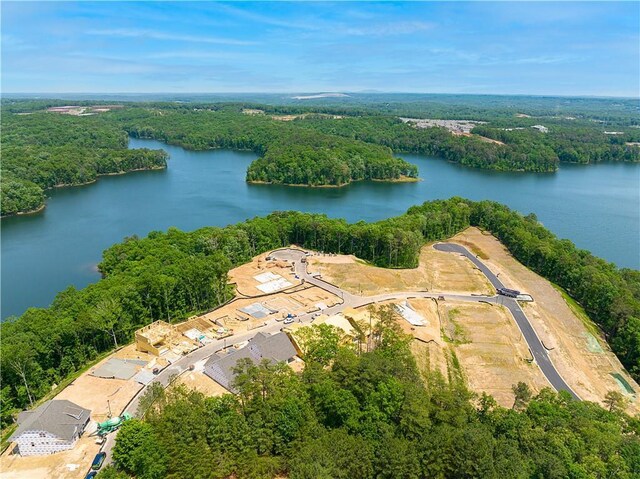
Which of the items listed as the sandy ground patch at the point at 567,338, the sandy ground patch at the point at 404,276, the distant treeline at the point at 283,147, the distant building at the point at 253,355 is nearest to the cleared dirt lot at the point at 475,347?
the sandy ground patch at the point at 567,338

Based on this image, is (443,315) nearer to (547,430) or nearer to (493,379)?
(493,379)

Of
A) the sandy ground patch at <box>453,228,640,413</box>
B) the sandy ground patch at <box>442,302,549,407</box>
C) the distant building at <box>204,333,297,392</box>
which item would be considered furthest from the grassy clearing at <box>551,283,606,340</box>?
the distant building at <box>204,333,297,392</box>

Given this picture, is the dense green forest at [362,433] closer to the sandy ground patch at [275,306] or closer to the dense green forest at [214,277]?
the dense green forest at [214,277]

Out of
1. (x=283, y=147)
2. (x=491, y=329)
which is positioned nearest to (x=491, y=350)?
(x=491, y=329)

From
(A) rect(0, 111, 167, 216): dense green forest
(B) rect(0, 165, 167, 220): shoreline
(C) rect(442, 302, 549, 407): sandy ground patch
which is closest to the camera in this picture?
(C) rect(442, 302, 549, 407): sandy ground patch

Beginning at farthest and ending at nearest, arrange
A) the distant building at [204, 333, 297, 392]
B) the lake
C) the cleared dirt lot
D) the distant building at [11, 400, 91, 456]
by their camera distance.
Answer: the lake
the cleared dirt lot
the distant building at [204, 333, 297, 392]
the distant building at [11, 400, 91, 456]

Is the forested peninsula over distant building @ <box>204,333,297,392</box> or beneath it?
over

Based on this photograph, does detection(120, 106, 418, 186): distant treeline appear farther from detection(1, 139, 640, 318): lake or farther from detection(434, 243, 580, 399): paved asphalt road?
detection(434, 243, 580, 399): paved asphalt road

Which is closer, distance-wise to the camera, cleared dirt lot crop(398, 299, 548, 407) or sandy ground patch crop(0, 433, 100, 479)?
sandy ground patch crop(0, 433, 100, 479)
